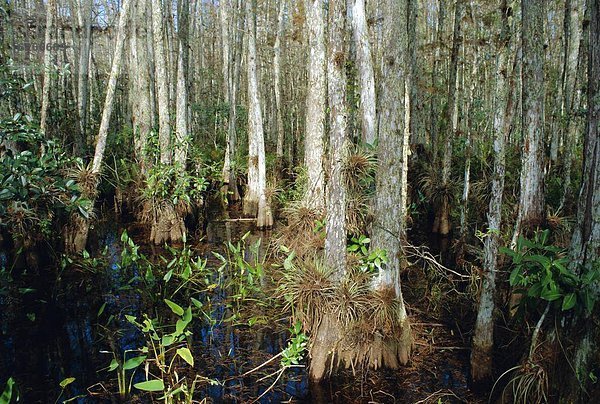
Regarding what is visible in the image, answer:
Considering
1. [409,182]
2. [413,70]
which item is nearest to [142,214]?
[409,182]

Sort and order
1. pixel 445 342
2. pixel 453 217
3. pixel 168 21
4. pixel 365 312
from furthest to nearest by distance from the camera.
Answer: pixel 168 21 → pixel 453 217 → pixel 445 342 → pixel 365 312

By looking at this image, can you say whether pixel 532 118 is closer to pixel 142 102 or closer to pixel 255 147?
pixel 255 147

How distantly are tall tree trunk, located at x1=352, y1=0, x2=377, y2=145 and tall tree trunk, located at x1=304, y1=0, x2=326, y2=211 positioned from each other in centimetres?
65

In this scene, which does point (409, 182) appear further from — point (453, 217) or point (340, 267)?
point (340, 267)

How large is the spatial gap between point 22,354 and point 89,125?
38.7 ft

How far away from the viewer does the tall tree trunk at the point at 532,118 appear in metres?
5.53

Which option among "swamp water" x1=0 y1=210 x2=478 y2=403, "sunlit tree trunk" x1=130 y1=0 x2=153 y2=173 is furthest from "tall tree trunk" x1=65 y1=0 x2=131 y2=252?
"sunlit tree trunk" x1=130 y1=0 x2=153 y2=173

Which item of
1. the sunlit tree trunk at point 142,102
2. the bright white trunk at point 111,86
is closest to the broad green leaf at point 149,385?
the bright white trunk at point 111,86

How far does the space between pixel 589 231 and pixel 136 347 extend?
5016 millimetres

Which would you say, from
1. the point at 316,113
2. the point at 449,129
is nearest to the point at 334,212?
the point at 316,113

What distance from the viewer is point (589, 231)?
11.0 feet

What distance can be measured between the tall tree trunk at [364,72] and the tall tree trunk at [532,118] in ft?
9.14

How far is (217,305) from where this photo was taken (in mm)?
6977

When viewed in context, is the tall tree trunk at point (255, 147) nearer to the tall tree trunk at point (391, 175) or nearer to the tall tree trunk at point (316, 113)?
the tall tree trunk at point (316, 113)
